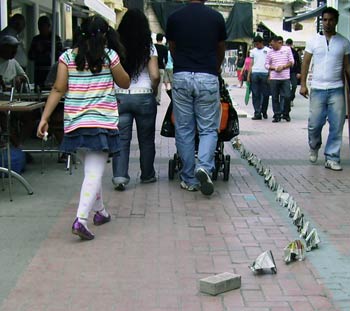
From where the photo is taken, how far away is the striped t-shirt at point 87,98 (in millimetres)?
5090

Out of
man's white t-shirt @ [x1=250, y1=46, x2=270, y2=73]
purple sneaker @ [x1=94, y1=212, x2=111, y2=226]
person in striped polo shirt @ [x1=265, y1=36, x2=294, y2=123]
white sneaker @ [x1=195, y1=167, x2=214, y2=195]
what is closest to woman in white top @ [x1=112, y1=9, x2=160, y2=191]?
white sneaker @ [x1=195, y1=167, x2=214, y2=195]

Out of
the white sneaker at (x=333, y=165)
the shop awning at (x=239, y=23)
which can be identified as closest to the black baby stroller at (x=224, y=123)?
the white sneaker at (x=333, y=165)

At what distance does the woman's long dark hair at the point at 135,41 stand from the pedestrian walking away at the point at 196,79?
0.27 metres

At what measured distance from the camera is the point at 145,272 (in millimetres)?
4434

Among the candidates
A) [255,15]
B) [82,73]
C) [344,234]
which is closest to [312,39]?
[344,234]

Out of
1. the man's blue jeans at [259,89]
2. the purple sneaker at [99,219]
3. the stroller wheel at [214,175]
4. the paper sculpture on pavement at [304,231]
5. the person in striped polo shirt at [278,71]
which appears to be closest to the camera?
the paper sculpture on pavement at [304,231]

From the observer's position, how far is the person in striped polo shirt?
14.2 metres

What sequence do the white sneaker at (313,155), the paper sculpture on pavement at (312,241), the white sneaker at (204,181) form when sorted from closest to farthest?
the paper sculpture on pavement at (312,241), the white sneaker at (204,181), the white sneaker at (313,155)

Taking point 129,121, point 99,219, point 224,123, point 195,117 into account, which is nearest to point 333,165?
point 224,123

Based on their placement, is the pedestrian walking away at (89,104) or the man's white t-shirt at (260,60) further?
the man's white t-shirt at (260,60)

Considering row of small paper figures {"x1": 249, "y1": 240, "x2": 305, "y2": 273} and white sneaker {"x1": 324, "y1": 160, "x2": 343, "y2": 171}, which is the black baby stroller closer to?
white sneaker {"x1": 324, "y1": 160, "x2": 343, "y2": 171}

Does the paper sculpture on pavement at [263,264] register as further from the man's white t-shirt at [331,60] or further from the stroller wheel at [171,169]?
the man's white t-shirt at [331,60]

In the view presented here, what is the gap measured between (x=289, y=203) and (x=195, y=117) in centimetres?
140

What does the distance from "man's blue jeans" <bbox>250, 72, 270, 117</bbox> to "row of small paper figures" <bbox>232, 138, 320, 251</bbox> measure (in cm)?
596
